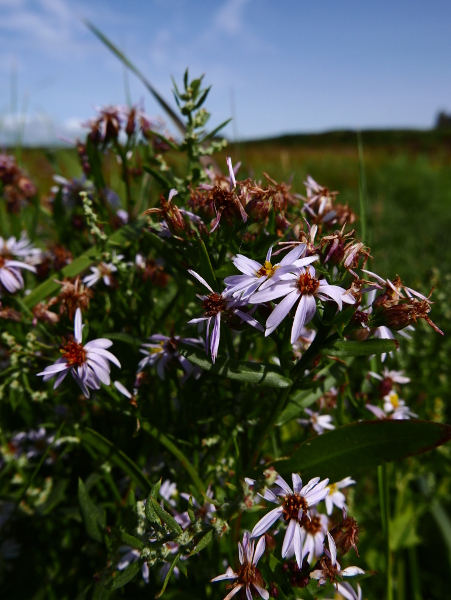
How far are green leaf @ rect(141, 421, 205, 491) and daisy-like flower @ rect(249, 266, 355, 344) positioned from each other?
234mm

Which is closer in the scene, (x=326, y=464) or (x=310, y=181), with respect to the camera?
(x=326, y=464)

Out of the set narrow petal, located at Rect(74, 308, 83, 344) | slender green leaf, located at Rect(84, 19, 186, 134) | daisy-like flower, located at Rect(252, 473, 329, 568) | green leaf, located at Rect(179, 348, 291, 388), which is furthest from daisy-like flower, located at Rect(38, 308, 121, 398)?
slender green leaf, located at Rect(84, 19, 186, 134)

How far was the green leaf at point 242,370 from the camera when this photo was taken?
446mm

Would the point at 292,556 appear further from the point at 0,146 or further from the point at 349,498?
the point at 0,146

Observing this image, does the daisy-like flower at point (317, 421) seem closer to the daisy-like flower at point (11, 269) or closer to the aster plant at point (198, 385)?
the aster plant at point (198, 385)

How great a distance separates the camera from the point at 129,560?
0.59 metres

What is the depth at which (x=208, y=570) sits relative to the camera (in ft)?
1.95

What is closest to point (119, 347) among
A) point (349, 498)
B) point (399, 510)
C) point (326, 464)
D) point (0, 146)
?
point (326, 464)

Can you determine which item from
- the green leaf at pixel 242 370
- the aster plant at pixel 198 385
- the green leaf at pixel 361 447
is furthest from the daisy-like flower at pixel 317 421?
the green leaf at pixel 242 370

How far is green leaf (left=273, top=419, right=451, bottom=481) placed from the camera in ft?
1.51

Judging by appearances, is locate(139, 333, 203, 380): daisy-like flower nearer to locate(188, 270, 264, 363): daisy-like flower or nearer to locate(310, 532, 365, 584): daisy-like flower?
locate(188, 270, 264, 363): daisy-like flower

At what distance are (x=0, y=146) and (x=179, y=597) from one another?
1.27 metres

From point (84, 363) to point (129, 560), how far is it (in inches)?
11.2

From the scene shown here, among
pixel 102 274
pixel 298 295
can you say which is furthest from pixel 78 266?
pixel 298 295
